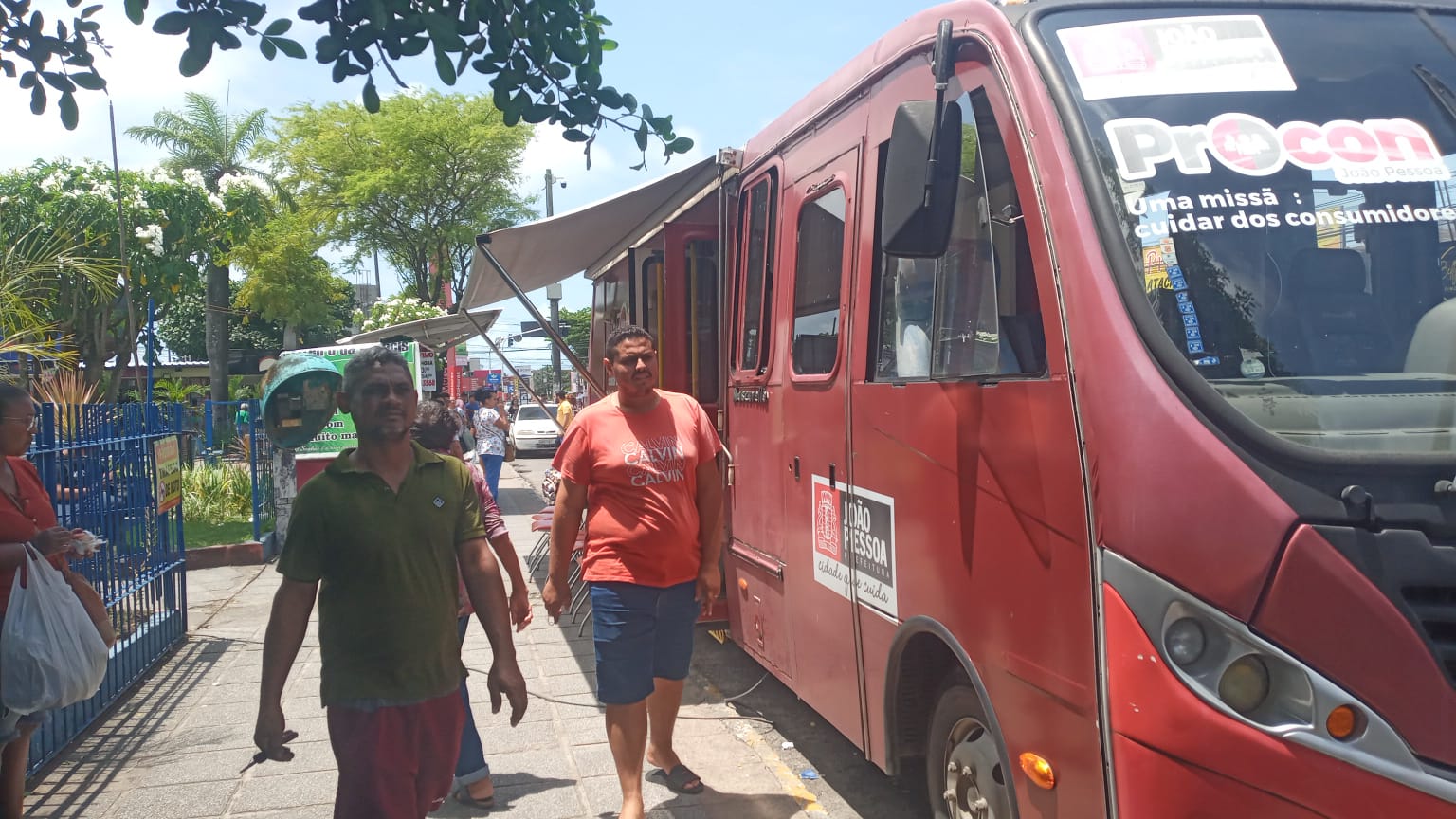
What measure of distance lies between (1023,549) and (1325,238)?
1097 mm

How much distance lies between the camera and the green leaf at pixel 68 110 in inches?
166

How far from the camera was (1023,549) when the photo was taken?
296 centimetres

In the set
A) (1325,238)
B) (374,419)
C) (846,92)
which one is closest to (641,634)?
(374,419)

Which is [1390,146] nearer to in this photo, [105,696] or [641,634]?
[641,634]

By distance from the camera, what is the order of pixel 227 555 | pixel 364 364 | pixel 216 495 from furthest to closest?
1. pixel 216 495
2. pixel 227 555
3. pixel 364 364

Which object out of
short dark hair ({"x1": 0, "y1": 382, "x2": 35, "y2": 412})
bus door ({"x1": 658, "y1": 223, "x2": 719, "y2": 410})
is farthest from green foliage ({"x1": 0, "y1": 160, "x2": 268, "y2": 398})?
short dark hair ({"x1": 0, "y1": 382, "x2": 35, "y2": 412})

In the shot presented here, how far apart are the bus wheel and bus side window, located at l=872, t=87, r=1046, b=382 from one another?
1018 millimetres

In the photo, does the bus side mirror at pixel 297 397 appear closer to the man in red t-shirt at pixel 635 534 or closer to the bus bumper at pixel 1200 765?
the man in red t-shirt at pixel 635 534

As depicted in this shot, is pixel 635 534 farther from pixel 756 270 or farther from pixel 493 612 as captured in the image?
pixel 756 270

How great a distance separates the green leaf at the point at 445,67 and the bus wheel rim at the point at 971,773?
9.17ft

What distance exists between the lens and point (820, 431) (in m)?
4.60

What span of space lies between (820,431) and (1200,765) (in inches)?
94.0

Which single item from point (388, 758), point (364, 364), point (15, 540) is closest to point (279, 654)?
point (388, 758)

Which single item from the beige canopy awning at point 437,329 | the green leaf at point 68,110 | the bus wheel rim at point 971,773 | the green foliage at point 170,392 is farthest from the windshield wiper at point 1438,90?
the green foliage at point 170,392
